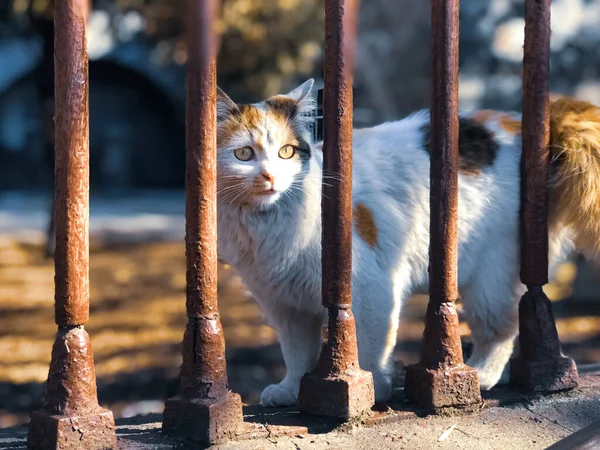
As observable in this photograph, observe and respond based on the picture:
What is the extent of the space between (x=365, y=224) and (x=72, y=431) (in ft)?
3.63

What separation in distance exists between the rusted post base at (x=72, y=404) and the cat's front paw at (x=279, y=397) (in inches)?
33.1

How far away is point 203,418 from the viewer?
5.26 ft

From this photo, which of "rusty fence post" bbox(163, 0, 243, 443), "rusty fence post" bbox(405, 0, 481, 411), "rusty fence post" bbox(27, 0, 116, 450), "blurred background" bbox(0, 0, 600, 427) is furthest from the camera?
"blurred background" bbox(0, 0, 600, 427)

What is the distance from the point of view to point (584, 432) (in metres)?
1.54

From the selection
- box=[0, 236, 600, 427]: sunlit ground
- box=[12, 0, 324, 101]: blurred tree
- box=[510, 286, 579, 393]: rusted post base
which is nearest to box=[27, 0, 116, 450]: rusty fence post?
box=[510, 286, 579, 393]: rusted post base

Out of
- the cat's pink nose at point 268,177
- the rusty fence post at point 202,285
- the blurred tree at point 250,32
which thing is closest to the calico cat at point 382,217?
the cat's pink nose at point 268,177

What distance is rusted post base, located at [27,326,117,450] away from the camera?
1.49 metres

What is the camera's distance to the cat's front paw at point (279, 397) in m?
2.31

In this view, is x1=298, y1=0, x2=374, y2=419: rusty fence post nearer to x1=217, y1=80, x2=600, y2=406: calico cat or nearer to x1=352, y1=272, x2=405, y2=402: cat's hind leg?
x1=217, y1=80, x2=600, y2=406: calico cat

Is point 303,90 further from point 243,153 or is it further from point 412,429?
point 412,429

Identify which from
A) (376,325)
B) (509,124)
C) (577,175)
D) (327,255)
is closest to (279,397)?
(376,325)

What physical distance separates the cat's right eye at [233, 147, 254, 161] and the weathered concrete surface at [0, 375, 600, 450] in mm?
695

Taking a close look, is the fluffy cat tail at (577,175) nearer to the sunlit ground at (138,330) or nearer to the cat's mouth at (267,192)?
the cat's mouth at (267,192)

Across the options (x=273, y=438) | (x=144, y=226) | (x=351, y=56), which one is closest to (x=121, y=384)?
(x=273, y=438)
